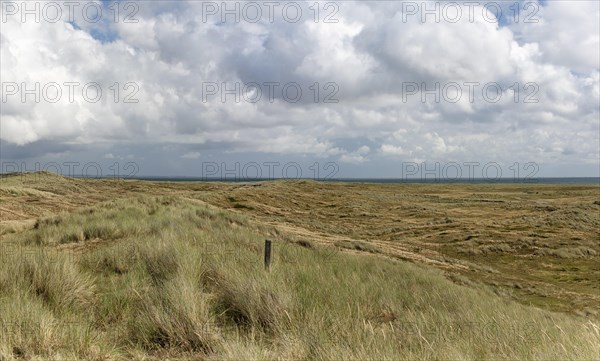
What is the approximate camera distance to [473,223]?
42000 millimetres

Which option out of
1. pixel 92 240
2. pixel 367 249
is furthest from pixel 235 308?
pixel 367 249

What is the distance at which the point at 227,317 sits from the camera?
7.08 m

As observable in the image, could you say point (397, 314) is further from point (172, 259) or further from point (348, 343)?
point (172, 259)

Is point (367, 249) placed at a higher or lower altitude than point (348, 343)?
lower

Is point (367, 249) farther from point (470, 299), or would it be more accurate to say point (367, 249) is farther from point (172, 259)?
point (172, 259)

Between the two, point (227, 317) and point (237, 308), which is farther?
point (237, 308)

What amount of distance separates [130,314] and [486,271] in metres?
21.3

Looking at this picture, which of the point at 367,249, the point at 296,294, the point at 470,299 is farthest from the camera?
the point at 367,249

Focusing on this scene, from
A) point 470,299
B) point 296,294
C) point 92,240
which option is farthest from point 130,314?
point 92,240

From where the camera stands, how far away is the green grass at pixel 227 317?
514 cm

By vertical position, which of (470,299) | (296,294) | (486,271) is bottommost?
(486,271)

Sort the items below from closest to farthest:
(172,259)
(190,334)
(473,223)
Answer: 1. (190,334)
2. (172,259)
3. (473,223)

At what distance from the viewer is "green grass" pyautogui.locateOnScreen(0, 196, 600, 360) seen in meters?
5.14

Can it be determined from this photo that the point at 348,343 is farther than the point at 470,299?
No
